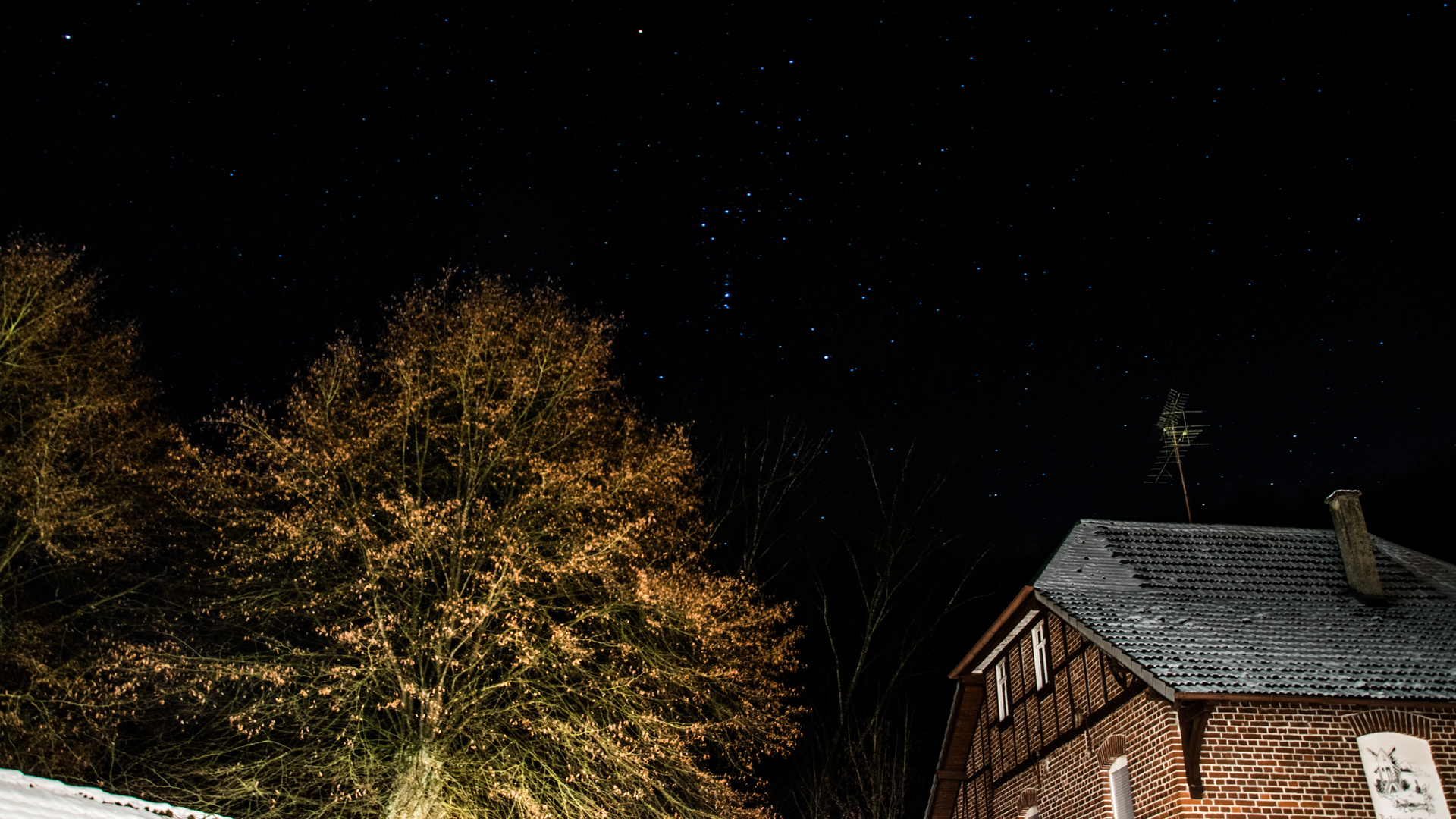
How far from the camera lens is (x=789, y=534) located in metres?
24.8

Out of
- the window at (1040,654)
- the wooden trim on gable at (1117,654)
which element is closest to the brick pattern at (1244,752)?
the wooden trim on gable at (1117,654)

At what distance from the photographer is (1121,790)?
41.0 ft

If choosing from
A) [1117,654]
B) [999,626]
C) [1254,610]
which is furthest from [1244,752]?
[999,626]

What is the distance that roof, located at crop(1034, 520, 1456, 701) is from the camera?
36.3 ft

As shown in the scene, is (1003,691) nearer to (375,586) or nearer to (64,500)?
(375,586)

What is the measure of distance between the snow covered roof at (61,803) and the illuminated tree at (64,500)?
3.84 m

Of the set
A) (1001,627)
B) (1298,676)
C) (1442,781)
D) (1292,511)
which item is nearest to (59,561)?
(1001,627)

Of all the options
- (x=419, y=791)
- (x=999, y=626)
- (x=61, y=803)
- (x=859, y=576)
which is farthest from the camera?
(x=859, y=576)

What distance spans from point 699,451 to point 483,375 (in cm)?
934

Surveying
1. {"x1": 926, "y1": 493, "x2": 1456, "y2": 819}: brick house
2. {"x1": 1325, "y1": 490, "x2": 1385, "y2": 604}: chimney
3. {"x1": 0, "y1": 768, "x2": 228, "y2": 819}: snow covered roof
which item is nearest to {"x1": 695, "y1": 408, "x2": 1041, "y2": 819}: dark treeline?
{"x1": 926, "y1": 493, "x2": 1456, "y2": 819}: brick house

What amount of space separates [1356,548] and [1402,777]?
4607mm

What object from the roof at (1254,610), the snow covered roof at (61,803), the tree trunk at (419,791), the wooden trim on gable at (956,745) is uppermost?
the roof at (1254,610)

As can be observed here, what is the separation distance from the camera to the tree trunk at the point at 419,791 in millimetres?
11023

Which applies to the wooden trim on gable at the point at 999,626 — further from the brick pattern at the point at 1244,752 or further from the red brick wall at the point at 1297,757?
the red brick wall at the point at 1297,757
